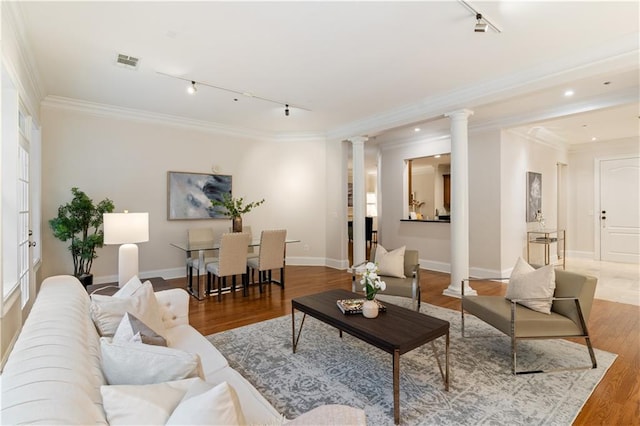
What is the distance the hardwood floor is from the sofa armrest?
94cm

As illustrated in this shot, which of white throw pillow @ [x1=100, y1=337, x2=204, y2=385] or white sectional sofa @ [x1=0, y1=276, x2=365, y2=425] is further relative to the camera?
white throw pillow @ [x1=100, y1=337, x2=204, y2=385]

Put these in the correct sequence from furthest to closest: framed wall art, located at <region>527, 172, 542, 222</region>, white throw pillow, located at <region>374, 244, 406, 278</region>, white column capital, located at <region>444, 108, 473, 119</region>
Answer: framed wall art, located at <region>527, 172, 542, 222</region> → white column capital, located at <region>444, 108, 473, 119</region> → white throw pillow, located at <region>374, 244, 406, 278</region>

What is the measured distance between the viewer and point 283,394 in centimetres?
223

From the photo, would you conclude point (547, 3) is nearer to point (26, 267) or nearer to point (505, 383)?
point (505, 383)

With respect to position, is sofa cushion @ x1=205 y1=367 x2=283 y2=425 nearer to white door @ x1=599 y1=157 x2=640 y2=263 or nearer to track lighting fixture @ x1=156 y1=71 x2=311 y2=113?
track lighting fixture @ x1=156 y1=71 x2=311 y2=113

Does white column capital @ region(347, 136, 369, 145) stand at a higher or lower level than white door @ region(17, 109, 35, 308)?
higher

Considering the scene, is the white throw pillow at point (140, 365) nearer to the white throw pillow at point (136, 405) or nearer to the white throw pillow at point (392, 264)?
the white throw pillow at point (136, 405)

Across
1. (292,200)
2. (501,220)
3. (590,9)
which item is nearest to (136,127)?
(292,200)

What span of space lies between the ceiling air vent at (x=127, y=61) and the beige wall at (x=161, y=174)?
1.88 m

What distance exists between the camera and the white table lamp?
307 centimetres

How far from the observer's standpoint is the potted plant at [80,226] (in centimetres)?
430

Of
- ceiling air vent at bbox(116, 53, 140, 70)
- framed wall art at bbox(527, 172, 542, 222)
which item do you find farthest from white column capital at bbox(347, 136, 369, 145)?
ceiling air vent at bbox(116, 53, 140, 70)

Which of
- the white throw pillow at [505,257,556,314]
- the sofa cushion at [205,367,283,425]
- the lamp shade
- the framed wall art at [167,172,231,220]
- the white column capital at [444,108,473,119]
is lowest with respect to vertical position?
the sofa cushion at [205,367,283,425]

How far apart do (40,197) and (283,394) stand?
440 cm
